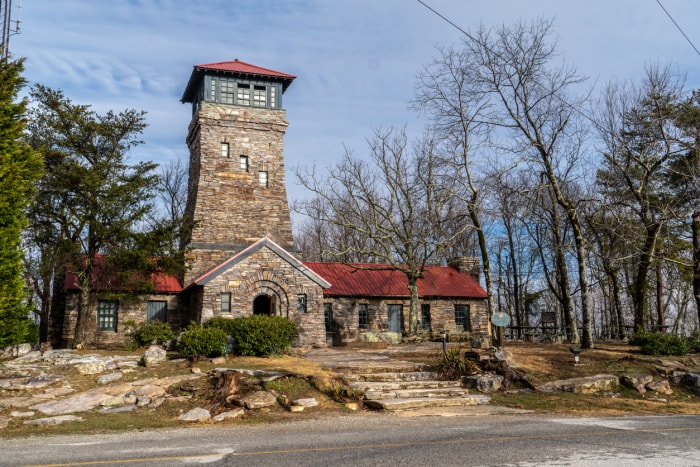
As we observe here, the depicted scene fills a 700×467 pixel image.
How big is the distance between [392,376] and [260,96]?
704 inches

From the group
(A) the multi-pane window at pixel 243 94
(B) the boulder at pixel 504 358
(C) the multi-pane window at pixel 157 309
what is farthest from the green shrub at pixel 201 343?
(A) the multi-pane window at pixel 243 94

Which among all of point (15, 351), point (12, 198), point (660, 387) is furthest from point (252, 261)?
point (660, 387)

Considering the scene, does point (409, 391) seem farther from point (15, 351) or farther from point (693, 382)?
point (15, 351)

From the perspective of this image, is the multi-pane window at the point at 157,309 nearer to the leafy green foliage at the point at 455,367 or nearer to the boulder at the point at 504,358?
the leafy green foliage at the point at 455,367

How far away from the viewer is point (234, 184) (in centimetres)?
2706

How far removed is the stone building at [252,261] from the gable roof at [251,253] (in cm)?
4

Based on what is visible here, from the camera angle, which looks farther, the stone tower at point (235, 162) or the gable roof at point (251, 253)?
the stone tower at point (235, 162)

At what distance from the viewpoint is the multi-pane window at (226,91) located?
27.5 meters

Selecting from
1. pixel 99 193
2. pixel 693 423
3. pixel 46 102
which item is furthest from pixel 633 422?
pixel 46 102

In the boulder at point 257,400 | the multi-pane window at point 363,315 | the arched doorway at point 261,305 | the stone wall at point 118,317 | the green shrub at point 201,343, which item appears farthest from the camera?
the multi-pane window at point 363,315

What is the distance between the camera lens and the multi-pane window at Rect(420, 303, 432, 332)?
30.3 metres

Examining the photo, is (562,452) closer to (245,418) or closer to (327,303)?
(245,418)

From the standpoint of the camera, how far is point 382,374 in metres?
15.4

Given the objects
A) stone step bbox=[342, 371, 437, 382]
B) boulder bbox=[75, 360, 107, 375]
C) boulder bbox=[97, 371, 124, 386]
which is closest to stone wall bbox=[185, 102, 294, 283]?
boulder bbox=[75, 360, 107, 375]
